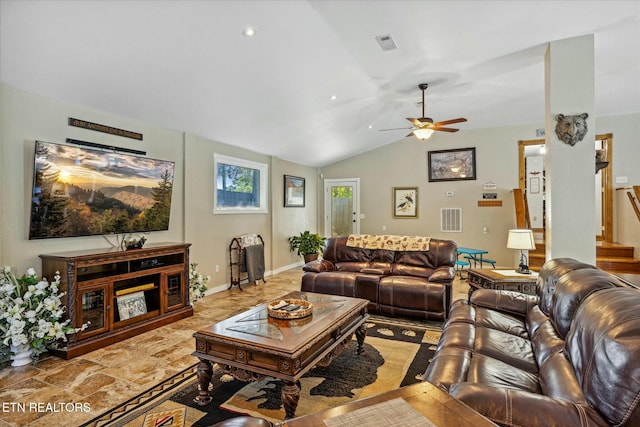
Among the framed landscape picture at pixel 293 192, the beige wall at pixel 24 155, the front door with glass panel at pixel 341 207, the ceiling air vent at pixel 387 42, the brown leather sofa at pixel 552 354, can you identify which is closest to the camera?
the brown leather sofa at pixel 552 354

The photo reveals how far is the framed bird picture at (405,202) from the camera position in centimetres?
807

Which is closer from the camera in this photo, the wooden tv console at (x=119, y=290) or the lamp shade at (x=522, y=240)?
the wooden tv console at (x=119, y=290)

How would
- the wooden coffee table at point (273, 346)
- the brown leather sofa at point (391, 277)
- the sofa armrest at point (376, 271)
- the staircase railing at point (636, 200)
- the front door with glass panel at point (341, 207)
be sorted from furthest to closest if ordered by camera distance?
1. the front door with glass panel at point (341, 207)
2. the staircase railing at point (636, 200)
3. the sofa armrest at point (376, 271)
4. the brown leather sofa at point (391, 277)
5. the wooden coffee table at point (273, 346)

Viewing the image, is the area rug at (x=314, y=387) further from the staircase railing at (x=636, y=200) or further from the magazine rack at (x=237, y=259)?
the staircase railing at (x=636, y=200)

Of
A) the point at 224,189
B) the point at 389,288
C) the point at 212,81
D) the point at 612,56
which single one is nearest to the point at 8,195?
the point at 212,81

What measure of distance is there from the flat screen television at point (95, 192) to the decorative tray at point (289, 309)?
2.37m

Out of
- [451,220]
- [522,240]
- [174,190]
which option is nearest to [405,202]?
[451,220]

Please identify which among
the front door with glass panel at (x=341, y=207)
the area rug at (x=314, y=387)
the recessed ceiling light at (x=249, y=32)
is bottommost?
the area rug at (x=314, y=387)

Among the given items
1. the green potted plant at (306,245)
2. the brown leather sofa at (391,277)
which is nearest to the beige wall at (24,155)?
the brown leather sofa at (391,277)

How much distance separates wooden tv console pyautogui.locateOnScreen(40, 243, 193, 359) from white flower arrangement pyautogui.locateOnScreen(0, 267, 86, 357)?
0.10m

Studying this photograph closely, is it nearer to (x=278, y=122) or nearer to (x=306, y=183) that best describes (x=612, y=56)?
(x=278, y=122)

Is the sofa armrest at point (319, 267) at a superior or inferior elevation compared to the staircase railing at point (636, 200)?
inferior

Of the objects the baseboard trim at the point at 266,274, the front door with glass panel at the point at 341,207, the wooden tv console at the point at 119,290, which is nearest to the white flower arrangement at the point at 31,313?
the wooden tv console at the point at 119,290

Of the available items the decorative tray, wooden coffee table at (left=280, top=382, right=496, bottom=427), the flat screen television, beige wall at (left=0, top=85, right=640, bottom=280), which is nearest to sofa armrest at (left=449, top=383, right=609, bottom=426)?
wooden coffee table at (left=280, top=382, right=496, bottom=427)
